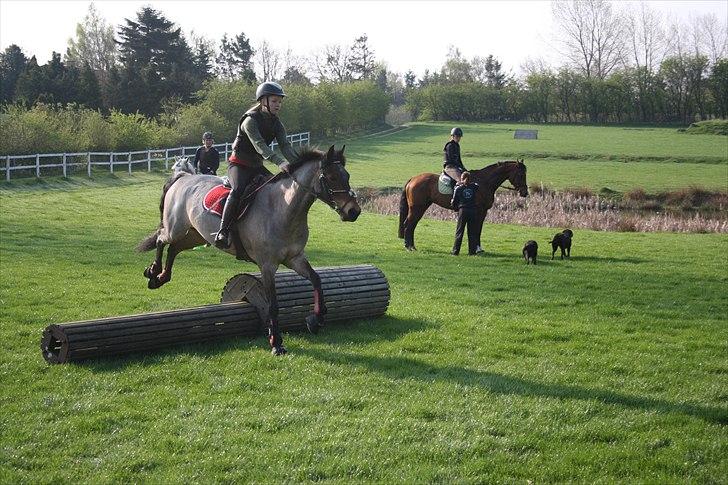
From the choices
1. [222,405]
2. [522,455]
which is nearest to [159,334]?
[222,405]

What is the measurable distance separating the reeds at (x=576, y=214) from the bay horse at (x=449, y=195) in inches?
380

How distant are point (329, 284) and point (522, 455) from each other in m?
5.18

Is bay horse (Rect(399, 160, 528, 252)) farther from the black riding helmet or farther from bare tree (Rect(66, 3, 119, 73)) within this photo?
bare tree (Rect(66, 3, 119, 73))

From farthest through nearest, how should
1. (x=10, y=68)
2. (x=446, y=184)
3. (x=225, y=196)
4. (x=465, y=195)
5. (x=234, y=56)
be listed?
(x=234, y=56) < (x=10, y=68) < (x=446, y=184) < (x=465, y=195) < (x=225, y=196)

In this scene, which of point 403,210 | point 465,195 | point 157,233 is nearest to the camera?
point 157,233

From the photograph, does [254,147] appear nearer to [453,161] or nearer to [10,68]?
[453,161]

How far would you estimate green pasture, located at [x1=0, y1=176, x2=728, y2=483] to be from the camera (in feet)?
20.7

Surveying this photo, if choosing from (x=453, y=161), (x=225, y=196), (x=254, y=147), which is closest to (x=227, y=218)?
(x=225, y=196)

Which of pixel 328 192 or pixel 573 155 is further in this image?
pixel 573 155

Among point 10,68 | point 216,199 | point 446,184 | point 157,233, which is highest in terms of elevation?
point 10,68

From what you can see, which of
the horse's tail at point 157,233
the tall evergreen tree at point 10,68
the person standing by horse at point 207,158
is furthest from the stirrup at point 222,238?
the tall evergreen tree at point 10,68

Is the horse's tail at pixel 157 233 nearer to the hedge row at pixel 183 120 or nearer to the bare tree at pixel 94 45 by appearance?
the hedge row at pixel 183 120

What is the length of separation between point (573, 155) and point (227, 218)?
5626cm

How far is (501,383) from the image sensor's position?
28.2 ft
